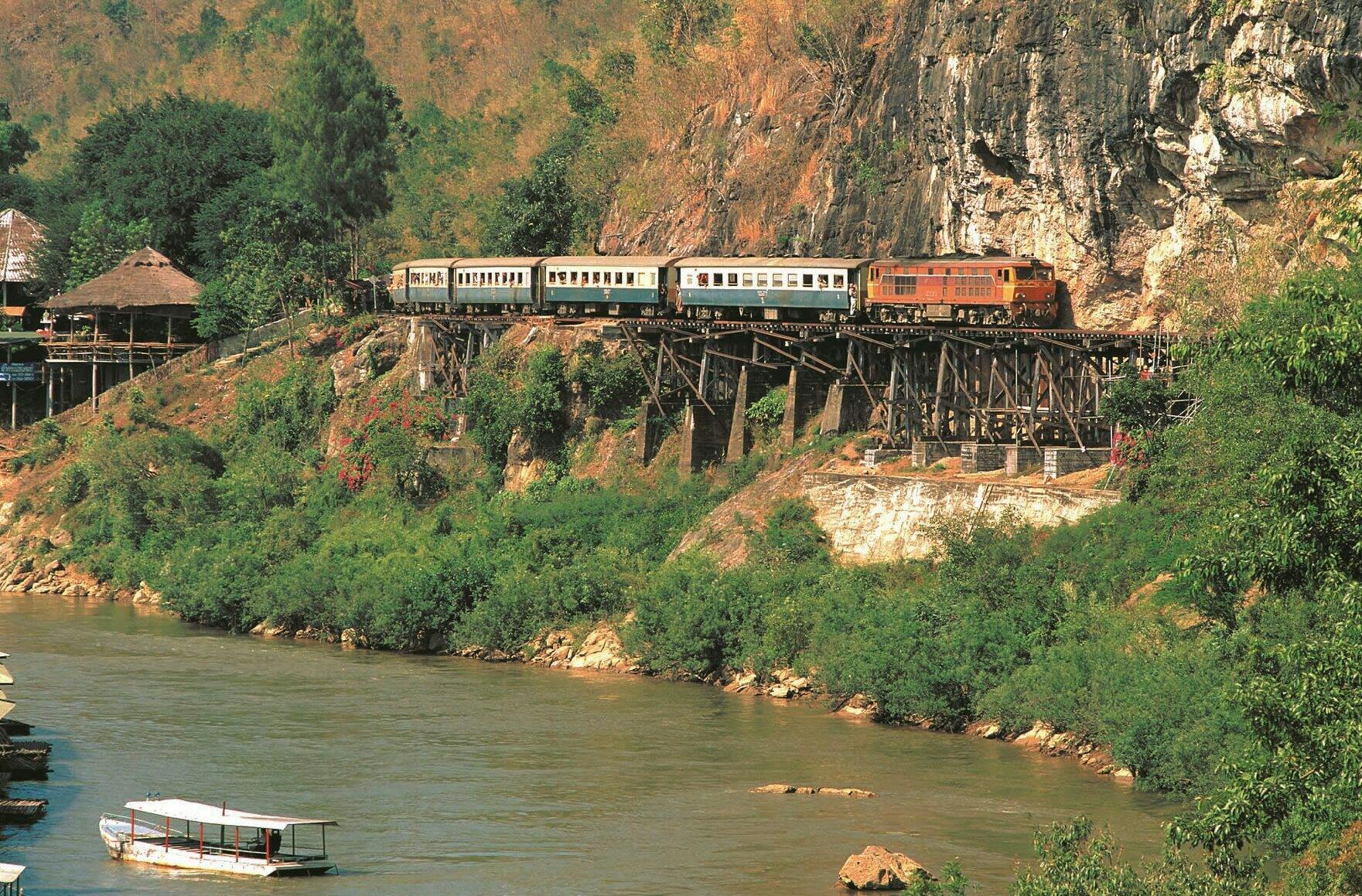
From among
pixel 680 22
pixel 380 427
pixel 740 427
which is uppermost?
pixel 680 22

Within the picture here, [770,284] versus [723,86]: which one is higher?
[723,86]

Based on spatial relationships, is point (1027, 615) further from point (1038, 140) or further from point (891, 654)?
point (1038, 140)

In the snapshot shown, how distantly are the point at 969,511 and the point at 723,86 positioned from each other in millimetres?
28584

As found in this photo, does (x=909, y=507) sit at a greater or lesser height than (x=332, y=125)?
lesser

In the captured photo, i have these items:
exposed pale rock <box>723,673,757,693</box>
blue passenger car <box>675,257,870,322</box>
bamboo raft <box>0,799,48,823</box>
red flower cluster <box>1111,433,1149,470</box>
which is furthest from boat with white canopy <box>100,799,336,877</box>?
blue passenger car <box>675,257,870,322</box>

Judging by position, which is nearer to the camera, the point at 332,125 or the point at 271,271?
the point at 271,271

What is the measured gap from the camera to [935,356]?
5244cm

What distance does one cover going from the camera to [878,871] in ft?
97.0

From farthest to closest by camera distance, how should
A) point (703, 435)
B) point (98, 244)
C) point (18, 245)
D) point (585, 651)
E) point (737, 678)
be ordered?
1. point (18, 245)
2. point (98, 244)
3. point (703, 435)
4. point (585, 651)
5. point (737, 678)

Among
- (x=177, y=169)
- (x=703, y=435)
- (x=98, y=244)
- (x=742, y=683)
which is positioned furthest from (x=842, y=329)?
(x=177, y=169)

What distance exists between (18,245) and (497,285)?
28.7 metres

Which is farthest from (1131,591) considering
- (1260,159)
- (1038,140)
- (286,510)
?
(286,510)

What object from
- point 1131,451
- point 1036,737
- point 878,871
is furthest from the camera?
point 1131,451

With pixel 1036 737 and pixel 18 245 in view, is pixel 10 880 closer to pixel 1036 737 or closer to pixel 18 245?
pixel 1036 737
